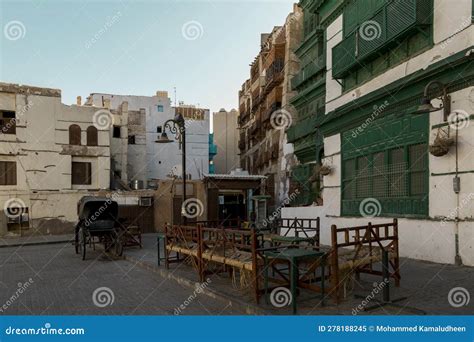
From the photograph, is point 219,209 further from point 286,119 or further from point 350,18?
point 350,18

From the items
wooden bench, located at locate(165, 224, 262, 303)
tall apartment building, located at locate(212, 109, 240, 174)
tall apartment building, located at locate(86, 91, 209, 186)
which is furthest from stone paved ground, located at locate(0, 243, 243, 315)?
tall apartment building, located at locate(212, 109, 240, 174)

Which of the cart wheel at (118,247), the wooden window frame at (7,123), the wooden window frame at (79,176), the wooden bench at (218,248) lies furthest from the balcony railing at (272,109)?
the wooden bench at (218,248)

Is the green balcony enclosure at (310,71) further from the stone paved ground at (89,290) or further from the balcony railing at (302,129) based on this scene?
the stone paved ground at (89,290)

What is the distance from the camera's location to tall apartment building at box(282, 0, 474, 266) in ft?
33.8

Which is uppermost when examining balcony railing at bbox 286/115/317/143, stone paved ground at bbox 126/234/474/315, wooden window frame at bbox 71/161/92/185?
balcony railing at bbox 286/115/317/143

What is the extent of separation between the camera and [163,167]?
134 ft

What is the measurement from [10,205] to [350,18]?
75.6 feet

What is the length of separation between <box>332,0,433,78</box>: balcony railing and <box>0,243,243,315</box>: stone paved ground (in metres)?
9.57

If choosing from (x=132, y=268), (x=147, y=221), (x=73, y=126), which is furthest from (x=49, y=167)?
(x=132, y=268)

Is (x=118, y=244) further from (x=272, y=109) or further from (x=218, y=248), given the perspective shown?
(x=272, y=109)

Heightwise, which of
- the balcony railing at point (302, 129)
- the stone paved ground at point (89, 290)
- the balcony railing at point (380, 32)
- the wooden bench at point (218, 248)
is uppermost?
the balcony railing at point (380, 32)

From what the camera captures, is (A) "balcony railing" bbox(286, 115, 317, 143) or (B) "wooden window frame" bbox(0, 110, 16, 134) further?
(B) "wooden window frame" bbox(0, 110, 16, 134)

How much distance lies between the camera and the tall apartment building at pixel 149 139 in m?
33.4

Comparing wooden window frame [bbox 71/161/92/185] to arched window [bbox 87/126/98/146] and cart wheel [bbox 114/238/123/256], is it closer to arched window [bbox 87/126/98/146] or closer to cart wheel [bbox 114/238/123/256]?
arched window [bbox 87/126/98/146]
